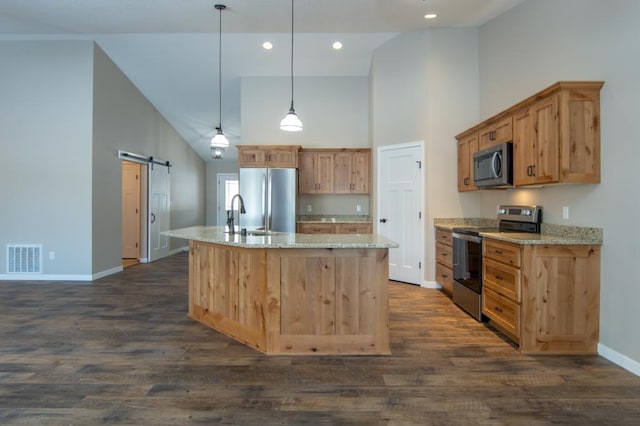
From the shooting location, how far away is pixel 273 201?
19.7ft

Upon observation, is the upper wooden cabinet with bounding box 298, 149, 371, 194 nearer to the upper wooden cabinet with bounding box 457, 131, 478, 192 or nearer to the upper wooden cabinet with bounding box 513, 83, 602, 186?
the upper wooden cabinet with bounding box 457, 131, 478, 192

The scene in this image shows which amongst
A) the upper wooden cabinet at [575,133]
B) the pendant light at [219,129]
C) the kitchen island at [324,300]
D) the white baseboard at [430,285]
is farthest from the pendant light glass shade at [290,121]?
the white baseboard at [430,285]

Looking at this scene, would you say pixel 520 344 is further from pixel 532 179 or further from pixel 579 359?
pixel 532 179

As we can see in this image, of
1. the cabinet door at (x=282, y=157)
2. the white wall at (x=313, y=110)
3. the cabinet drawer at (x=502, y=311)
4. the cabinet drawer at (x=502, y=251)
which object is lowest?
the cabinet drawer at (x=502, y=311)

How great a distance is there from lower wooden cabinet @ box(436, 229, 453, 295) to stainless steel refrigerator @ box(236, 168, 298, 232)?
2.43m

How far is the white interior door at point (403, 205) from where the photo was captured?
17.1ft

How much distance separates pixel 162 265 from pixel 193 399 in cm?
556

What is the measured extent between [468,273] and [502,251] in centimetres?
78

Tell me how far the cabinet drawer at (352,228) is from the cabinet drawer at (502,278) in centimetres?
275

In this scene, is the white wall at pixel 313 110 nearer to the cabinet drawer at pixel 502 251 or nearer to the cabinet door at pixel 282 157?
the cabinet door at pixel 282 157

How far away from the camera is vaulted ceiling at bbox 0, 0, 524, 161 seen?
4523mm

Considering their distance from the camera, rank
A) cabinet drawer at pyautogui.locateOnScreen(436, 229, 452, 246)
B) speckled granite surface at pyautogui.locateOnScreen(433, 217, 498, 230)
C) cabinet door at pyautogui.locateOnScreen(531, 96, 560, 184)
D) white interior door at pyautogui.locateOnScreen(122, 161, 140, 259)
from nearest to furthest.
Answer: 1. cabinet door at pyautogui.locateOnScreen(531, 96, 560, 184)
2. cabinet drawer at pyautogui.locateOnScreen(436, 229, 452, 246)
3. speckled granite surface at pyautogui.locateOnScreen(433, 217, 498, 230)
4. white interior door at pyautogui.locateOnScreen(122, 161, 140, 259)

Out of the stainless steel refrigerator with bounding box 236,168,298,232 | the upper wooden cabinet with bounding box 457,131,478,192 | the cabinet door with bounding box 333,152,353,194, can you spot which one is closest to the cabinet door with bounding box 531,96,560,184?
the upper wooden cabinet with bounding box 457,131,478,192

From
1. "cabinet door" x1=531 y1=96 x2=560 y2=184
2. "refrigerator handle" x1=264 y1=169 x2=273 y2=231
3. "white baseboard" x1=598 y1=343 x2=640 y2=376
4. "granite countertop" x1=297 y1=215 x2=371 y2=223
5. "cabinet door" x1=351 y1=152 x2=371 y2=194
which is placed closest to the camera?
"white baseboard" x1=598 y1=343 x2=640 y2=376
